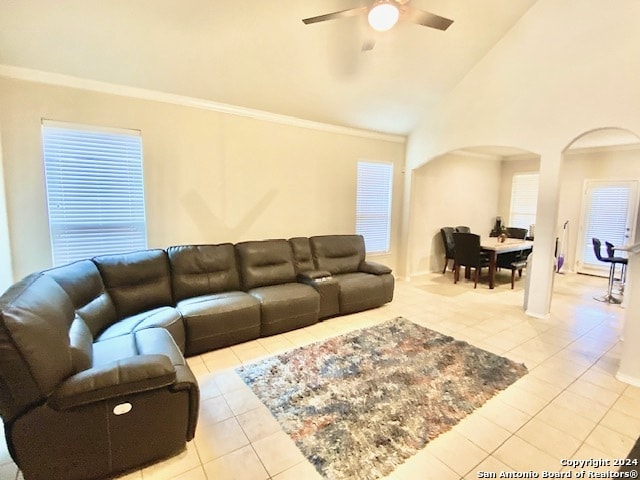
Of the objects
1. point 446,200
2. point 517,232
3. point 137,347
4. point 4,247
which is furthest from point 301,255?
point 517,232

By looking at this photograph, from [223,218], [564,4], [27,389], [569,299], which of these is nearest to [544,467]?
[27,389]

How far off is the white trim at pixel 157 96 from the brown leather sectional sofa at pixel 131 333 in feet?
5.60

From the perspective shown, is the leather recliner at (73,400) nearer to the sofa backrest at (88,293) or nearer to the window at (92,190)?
the sofa backrest at (88,293)

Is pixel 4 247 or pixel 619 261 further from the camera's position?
pixel 619 261

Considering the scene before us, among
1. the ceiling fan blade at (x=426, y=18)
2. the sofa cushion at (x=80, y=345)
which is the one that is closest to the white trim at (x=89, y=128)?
the sofa cushion at (x=80, y=345)

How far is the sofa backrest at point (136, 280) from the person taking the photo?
299 cm

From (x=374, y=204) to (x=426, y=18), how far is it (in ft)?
11.5

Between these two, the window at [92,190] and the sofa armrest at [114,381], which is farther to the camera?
the window at [92,190]

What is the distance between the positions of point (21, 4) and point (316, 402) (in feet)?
12.4

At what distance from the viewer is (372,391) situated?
2518 millimetres

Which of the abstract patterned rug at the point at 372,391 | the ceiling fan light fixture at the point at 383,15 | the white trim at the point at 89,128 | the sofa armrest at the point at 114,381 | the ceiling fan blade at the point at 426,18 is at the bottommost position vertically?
the abstract patterned rug at the point at 372,391

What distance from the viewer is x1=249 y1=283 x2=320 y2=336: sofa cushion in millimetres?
3449

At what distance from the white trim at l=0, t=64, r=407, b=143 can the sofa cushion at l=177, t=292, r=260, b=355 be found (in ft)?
7.50

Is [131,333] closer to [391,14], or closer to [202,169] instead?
[202,169]
